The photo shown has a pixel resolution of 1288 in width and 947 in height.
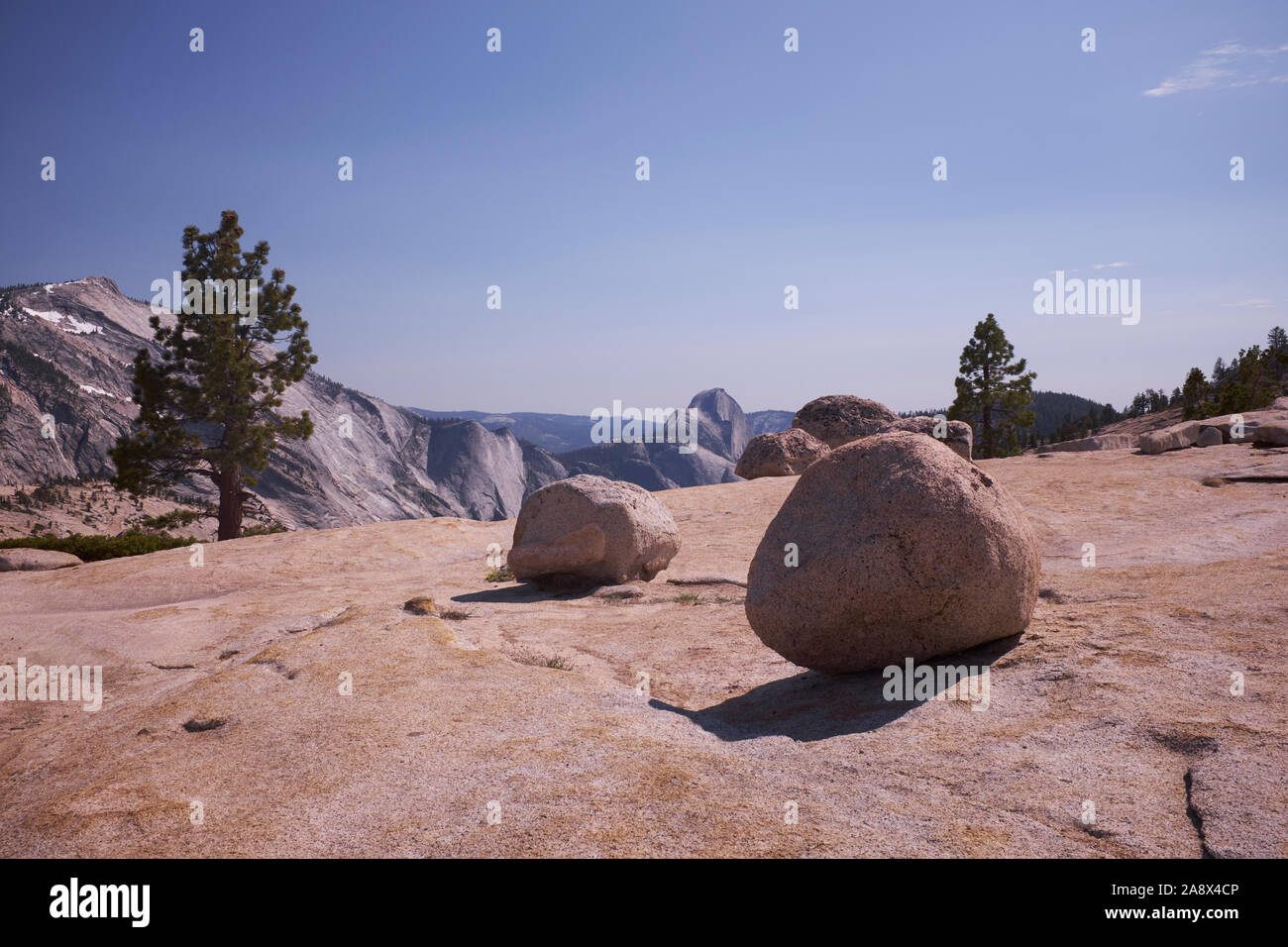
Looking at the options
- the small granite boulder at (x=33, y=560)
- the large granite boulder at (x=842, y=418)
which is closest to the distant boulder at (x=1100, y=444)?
the large granite boulder at (x=842, y=418)

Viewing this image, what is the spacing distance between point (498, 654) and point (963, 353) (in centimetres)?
4320

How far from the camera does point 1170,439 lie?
2628cm

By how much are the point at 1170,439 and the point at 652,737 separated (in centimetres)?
2754

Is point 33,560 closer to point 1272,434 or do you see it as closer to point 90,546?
point 90,546

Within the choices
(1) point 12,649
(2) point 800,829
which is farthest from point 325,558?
(2) point 800,829

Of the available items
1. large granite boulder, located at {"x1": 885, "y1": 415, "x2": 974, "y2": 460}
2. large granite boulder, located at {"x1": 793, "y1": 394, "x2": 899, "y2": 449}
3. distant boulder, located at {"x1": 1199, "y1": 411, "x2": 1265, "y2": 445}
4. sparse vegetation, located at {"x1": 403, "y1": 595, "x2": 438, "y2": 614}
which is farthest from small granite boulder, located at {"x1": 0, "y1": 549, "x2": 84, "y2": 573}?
distant boulder, located at {"x1": 1199, "y1": 411, "x2": 1265, "y2": 445}

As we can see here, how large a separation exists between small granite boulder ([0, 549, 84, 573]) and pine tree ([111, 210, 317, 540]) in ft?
23.9

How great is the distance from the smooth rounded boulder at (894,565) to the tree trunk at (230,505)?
28.5 metres

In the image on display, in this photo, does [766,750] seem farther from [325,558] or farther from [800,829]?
[325,558]

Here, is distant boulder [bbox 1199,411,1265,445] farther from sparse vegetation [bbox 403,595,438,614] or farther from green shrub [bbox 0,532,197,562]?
green shrub [bbox 0,532,197,562]

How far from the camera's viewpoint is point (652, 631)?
10742 mm

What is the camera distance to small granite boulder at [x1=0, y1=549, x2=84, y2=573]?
20.8 meters

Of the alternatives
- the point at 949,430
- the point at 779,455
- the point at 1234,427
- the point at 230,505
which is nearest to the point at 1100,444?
the point at 1234,427

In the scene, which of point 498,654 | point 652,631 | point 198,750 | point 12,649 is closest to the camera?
point 198,750
